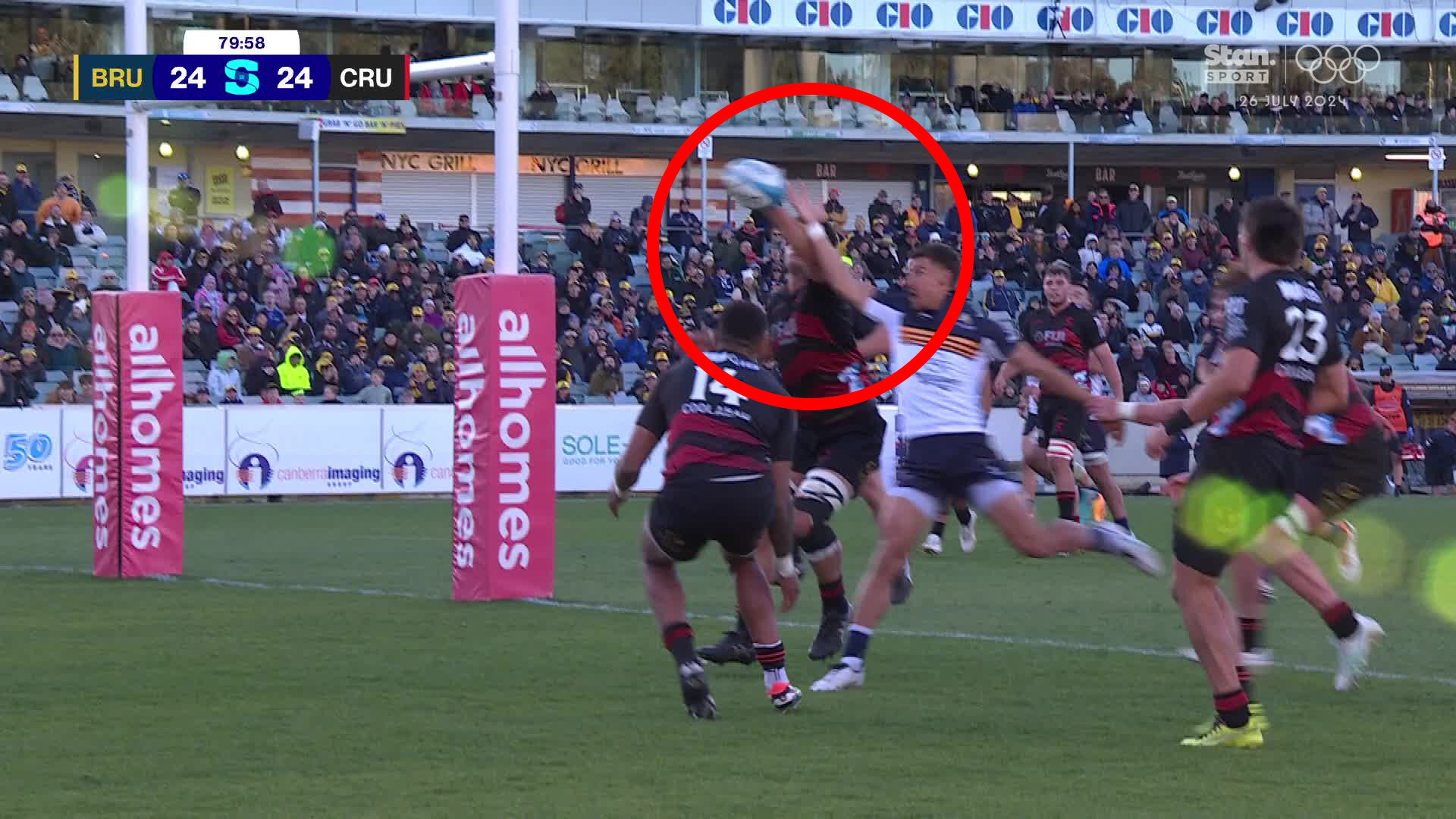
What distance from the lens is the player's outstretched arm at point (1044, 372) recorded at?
866 cm

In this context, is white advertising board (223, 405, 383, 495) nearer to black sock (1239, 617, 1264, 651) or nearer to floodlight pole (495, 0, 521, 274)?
floodlight pole (495, 0, 521, 274)

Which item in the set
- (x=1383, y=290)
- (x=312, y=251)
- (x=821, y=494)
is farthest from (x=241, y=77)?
(x=1383, y=290)

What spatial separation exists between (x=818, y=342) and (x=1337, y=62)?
159 feet

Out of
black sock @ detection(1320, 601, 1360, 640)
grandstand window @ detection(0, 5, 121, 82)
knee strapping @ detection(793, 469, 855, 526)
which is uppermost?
grandstand window @ detection(0, 5, 121, 82)

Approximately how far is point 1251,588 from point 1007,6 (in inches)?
1757

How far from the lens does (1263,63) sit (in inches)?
2205

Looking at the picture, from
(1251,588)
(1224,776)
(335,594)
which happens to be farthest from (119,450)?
(1224,776)

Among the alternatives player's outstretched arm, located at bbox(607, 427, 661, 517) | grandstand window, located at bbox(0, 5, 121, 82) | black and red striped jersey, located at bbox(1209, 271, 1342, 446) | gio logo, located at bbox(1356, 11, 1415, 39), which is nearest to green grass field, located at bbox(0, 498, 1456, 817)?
player's outstretched arm, located at bbox(607, 427, 661, 517)

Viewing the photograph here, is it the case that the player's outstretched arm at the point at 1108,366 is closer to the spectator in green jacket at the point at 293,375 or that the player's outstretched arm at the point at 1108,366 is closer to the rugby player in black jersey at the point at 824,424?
the rugby player in black jersey at the point at 824,424

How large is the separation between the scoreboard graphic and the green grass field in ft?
11.6

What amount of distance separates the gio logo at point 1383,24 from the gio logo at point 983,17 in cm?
986

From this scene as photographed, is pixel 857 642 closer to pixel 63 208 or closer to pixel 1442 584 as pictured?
pixel 1442 584

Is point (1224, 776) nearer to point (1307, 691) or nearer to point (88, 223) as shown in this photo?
point (1307, 691)

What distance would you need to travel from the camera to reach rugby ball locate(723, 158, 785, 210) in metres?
9.43
